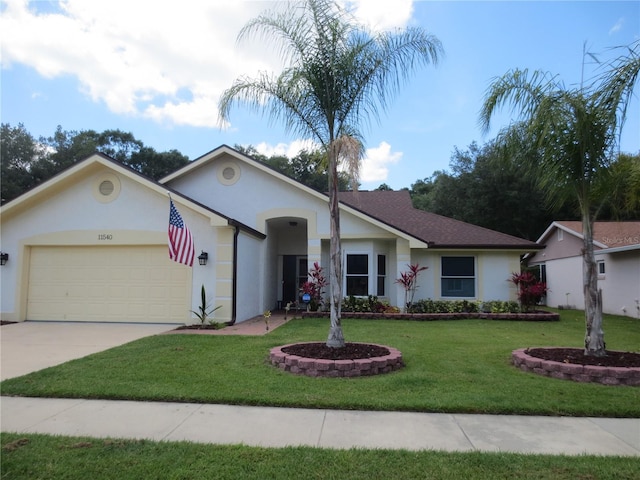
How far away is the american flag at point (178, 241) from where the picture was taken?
36.2 ft

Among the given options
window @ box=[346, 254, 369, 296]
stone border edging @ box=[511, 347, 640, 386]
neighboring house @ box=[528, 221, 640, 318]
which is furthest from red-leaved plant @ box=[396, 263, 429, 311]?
stone border edging @ box=[511, 347, 640, 386]

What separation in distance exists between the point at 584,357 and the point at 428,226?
35.5ft

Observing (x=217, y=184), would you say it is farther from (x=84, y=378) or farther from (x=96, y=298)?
(x=84, y=378)

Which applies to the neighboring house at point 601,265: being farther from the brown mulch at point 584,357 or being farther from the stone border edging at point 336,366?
the stone border edging at point 336,366

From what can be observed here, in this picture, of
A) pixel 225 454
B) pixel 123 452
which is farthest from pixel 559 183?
pixel 123 452

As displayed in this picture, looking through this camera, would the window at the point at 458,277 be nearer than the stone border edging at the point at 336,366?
No

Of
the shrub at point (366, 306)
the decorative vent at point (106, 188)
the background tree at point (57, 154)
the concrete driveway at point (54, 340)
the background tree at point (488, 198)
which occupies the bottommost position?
the concrete driveway at point (54, 340)

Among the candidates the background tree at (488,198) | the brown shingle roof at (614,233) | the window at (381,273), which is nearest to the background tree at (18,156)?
the window at (381,273)

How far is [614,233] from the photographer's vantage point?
19703 mm

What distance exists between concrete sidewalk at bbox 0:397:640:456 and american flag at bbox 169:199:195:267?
584cm

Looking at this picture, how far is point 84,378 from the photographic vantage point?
651cm

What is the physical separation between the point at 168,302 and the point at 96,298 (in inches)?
92.7

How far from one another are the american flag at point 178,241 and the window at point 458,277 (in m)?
9.77

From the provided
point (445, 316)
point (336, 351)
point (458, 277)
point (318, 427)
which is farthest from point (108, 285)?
point (458, 277)
